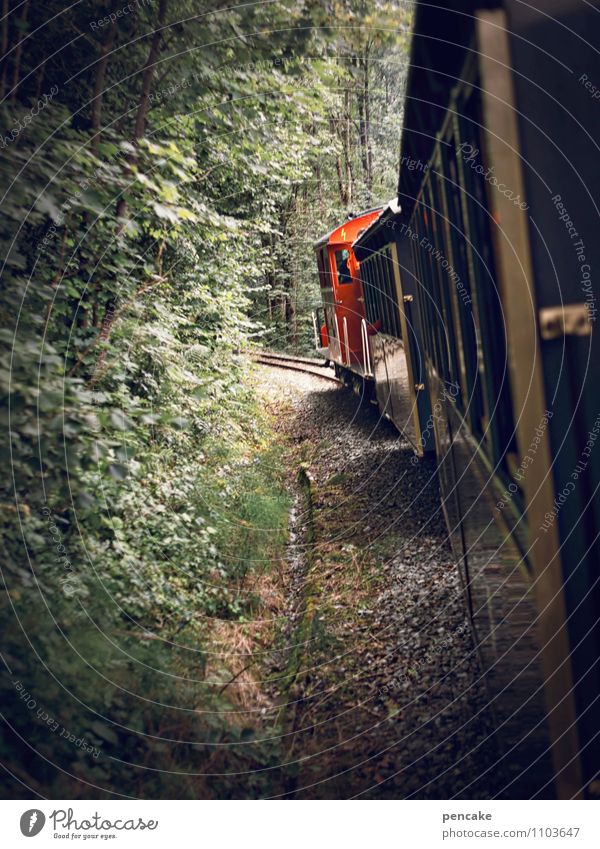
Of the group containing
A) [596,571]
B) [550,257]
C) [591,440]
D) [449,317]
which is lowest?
[596,571]

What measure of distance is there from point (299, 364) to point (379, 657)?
20.3 metres

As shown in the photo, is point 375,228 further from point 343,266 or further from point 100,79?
point 343,266

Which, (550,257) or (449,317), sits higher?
(449,317)

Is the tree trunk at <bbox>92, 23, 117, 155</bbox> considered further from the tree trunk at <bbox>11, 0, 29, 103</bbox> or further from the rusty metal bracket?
the rusty metal bracket

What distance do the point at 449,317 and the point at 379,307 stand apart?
672 centimetres

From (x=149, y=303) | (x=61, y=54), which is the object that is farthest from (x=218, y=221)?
(x=61, y=54)

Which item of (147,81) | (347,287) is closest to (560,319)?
(147,81)

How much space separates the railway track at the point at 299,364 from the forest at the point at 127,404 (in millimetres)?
12244

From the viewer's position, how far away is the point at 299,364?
25.3 m

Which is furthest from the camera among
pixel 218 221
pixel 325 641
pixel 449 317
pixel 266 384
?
pixel 266 384

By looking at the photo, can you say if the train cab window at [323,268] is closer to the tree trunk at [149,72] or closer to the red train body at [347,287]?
the red train body at [347,287]

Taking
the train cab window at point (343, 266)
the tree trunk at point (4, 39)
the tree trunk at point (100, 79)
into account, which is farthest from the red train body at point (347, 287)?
the tree trunk at point (4, 39)

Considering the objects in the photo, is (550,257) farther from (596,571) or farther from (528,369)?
(596,571)

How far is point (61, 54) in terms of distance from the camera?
578 centimetres
